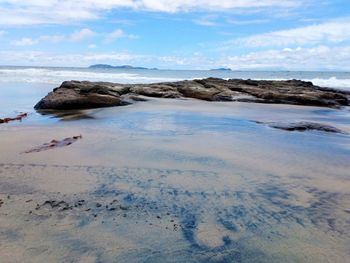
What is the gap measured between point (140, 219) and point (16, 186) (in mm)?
2124

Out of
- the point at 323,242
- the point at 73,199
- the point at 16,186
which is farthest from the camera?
the point at 16,186

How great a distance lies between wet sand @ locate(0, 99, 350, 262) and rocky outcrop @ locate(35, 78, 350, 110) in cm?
570

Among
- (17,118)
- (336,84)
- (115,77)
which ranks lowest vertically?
(115,77)

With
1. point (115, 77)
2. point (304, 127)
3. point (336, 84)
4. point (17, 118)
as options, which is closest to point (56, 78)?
point (115, 77)

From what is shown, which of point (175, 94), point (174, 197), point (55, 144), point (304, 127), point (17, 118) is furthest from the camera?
point (175, 94)

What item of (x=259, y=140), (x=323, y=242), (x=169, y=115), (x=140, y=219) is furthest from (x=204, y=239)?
(x=169, y=115)

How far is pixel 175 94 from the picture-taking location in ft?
67.7

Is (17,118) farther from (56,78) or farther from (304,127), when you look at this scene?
(56,78)

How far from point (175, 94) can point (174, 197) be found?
49.9ft

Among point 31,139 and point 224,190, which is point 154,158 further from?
point 31,139

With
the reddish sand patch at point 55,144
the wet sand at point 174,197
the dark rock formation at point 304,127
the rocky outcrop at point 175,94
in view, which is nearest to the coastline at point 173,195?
the wet sand at point 174,197

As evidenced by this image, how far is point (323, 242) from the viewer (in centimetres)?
442

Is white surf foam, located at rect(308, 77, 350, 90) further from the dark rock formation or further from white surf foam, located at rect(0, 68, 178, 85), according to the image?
the dark rock formation

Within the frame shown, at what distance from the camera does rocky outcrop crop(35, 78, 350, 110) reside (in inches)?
644
